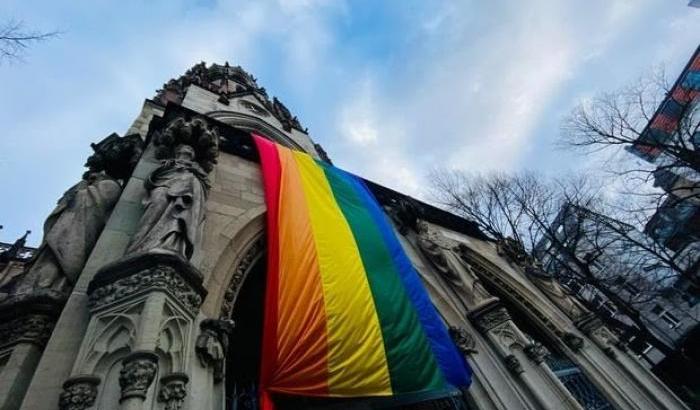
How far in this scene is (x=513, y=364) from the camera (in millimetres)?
4367

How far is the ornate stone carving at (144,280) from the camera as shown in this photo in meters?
2.28

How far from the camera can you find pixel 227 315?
3084 mm

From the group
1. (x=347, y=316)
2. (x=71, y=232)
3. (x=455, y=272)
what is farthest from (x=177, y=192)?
(x=455, y=272)

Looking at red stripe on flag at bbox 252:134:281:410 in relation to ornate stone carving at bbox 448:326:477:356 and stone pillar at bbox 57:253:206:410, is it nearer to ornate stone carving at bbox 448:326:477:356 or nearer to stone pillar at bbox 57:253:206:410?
stone pillar at bbox 57:253:206:410

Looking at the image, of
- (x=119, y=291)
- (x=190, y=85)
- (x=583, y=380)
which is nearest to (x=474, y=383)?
(x=583, y=380)

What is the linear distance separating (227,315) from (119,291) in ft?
3.21

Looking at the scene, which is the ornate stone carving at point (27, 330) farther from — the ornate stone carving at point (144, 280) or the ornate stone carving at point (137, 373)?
the ornate stone carving at point (137, 373)

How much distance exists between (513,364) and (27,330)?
184 inches

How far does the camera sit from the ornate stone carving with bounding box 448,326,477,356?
15.2ft

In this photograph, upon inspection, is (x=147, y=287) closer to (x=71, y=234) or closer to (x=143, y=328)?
(x=143, y=328)

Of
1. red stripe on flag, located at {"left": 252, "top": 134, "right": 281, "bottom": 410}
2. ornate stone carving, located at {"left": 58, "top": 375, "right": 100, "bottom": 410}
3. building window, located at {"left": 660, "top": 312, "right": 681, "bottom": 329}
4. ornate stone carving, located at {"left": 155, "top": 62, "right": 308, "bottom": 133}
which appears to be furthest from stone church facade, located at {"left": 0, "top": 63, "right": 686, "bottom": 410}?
building window, located at {"left": 660, "top": 312, "right": 681, "bottom": 329}

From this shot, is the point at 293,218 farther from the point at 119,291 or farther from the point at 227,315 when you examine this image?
the point at 119,291

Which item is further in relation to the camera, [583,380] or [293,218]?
[583,380]

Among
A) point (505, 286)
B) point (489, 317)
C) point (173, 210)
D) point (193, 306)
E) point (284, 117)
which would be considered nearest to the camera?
point (193, 306)
